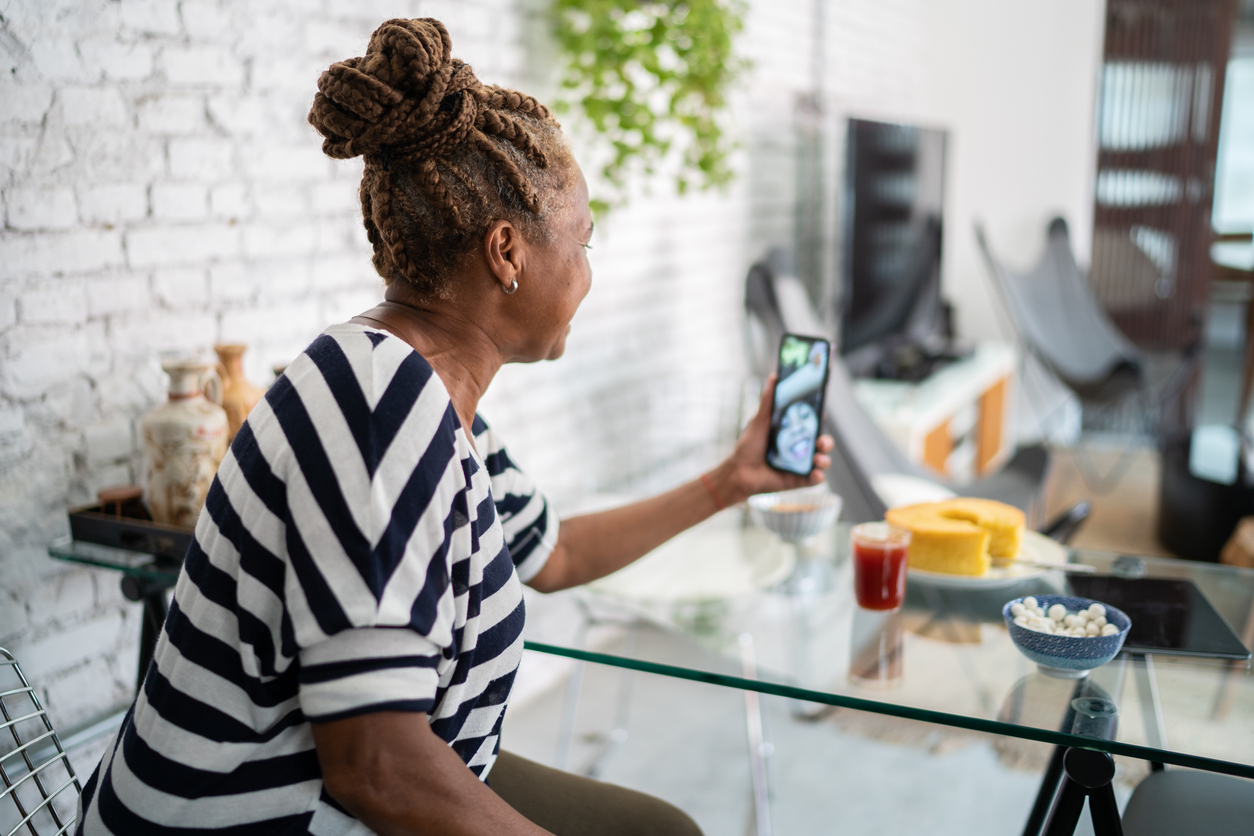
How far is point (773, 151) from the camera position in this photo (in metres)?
3.56

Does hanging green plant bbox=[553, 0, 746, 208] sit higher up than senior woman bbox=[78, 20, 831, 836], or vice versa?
hanging green plant bbox=[553, 0, 746, 208]

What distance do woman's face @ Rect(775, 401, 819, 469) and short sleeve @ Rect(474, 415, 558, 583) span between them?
1.07ft

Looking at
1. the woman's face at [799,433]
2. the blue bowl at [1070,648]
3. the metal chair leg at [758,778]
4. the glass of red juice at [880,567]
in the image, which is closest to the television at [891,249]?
the metal chair leg at [758,778]

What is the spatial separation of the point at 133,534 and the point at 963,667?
1.10 metres

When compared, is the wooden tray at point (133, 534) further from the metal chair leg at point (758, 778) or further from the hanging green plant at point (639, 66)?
the hanging green plant at point (639, 66)

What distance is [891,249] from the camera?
3842 millimetres

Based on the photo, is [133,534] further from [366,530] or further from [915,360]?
[915,360]

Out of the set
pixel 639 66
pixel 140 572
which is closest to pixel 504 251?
pixel 140 572

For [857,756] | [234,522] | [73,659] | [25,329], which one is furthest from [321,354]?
Answer: [857,756]

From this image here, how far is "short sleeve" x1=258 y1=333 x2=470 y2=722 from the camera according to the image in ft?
2.56

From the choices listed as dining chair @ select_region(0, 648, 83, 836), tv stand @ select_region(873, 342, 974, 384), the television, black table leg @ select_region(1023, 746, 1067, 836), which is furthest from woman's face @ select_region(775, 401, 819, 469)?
tv stand @ select_region(873, 342, 974, 384)

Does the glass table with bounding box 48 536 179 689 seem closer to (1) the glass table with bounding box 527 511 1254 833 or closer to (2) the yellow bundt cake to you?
(1) the glass table with bounding box 527 511 1254 833

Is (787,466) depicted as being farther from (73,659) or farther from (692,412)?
(692,412)

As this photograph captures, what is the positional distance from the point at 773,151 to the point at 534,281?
2767 millimetres
